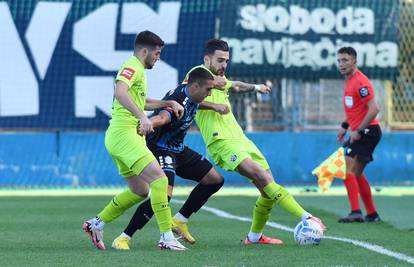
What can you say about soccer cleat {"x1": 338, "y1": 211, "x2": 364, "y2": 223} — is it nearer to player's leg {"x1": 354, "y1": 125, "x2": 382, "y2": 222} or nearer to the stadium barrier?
player's leg {"x1": 354, "y1": 125, "x2": 382, "y2": 222}

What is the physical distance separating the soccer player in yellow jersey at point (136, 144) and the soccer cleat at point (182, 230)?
637mm

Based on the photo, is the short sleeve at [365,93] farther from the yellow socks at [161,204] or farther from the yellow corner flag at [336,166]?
the yellow socks at [161,204]

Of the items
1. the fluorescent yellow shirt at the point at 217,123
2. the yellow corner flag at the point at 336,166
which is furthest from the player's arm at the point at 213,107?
the yellow corner flag at the point at 336,166

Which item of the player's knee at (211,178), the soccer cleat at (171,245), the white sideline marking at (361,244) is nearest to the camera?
the white sideline marking at (361,244)

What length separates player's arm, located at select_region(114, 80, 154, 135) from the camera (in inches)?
324

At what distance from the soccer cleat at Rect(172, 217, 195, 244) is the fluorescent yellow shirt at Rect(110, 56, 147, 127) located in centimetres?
127

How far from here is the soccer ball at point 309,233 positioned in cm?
881

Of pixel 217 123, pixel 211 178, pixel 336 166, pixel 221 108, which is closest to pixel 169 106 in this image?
pixel 221 108

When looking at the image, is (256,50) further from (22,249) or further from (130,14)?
(22,249)

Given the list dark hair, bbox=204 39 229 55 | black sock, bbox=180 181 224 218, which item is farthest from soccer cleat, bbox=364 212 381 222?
dark hair, bbox=204 39 229 55

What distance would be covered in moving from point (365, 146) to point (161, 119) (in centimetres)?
466

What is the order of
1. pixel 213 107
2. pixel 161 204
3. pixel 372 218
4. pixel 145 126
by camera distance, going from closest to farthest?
pixel 145 126 → pixel 161 204 → pixel 213 107 → pixel 372 218

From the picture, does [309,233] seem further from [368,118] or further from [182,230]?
[368,118]

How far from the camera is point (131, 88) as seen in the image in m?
8.85
